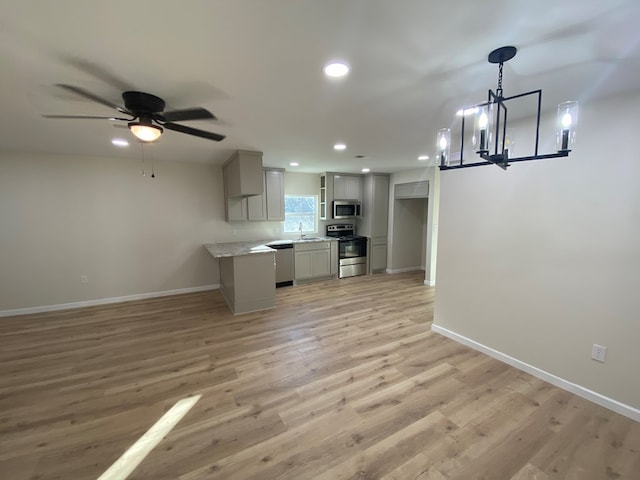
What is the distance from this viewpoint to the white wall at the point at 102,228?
13.5 ft

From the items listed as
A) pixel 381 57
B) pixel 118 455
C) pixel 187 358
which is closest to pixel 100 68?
pixel 381 57

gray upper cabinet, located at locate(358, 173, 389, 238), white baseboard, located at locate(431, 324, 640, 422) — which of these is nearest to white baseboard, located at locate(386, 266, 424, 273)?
gray upper cabinet, located at locate(358, 173, 389, 238)

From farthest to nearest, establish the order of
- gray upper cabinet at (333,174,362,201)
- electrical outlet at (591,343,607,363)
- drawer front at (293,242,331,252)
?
gray upper cabinet at (333,174,362,201) → drawer front at (293,242,331,252) → electrical outlet at (591,343,607,363)

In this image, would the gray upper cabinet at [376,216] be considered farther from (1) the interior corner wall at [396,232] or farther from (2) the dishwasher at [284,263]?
(2) the dishwasher at [284,263]

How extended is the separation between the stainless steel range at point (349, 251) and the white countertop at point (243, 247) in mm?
410

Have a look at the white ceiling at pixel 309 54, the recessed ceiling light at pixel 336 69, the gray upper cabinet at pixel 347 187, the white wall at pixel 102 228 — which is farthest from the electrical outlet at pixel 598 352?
the white wall at pixel 102 228

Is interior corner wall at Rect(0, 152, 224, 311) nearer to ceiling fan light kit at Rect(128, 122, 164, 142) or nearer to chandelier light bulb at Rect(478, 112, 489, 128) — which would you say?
ceiling fan light kit at Rect(128, 122, 164, 142)

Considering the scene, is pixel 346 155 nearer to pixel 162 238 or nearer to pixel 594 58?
pixel 594 58

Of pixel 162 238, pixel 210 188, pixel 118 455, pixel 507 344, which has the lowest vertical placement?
pixel 118 455

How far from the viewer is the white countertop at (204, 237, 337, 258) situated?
4.14 meters

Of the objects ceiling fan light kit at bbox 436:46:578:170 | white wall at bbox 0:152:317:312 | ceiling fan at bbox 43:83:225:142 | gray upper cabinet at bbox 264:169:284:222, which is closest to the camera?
ceiling fan light kit at bbox 436:46:578:170

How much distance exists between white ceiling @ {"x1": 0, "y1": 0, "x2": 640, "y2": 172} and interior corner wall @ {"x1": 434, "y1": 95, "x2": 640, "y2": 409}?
50 centimetres

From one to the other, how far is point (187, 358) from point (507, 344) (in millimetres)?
3432

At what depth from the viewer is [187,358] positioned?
2994 mm
